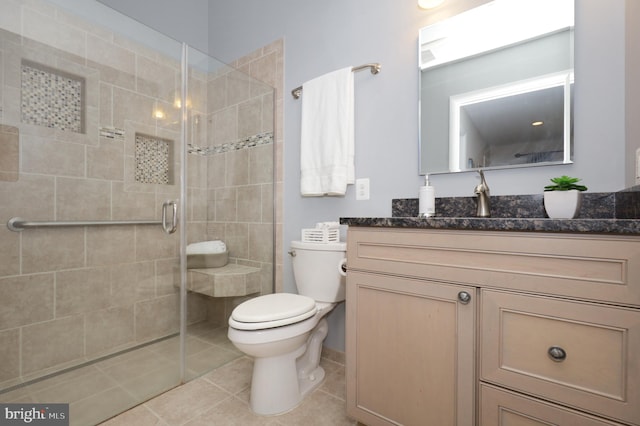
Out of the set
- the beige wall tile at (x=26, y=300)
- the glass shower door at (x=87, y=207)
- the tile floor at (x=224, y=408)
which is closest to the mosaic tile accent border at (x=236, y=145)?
the glass shower door at (x=87, y=207)

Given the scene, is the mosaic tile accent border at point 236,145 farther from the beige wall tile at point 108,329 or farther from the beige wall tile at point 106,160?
the beige wall tile at point 108,329

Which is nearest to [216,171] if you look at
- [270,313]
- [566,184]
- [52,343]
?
[270,313]

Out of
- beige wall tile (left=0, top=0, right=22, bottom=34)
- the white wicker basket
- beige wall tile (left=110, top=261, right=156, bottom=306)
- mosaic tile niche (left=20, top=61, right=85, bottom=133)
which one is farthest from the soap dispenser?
beige wall tile (left=0, top=0, right=22, bottom=34)

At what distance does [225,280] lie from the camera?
188 cm

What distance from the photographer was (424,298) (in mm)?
978

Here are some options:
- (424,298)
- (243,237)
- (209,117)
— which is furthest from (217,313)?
(424,298)

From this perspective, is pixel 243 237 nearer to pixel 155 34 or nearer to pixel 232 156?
pixel 232 156

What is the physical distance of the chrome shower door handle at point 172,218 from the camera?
1652mm

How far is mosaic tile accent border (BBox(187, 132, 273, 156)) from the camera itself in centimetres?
178

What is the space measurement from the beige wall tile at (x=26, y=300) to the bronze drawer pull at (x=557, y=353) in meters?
1.92

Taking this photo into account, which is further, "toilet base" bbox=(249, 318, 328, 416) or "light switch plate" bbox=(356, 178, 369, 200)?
"light switch plate" bbox=(356, 178, 369, 200)

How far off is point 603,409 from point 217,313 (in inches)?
68.4

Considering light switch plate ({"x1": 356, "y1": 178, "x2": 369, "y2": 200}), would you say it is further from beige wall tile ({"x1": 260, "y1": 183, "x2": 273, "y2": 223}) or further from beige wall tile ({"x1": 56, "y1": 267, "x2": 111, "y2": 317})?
beige wall tile ({"x1": 56, "y1": 267, "x2": 111, "y2": 317})

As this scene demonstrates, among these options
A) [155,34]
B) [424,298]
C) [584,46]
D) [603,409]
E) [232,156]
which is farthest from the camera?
[232,156]
